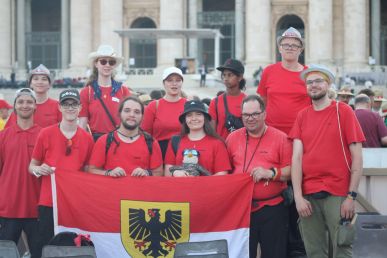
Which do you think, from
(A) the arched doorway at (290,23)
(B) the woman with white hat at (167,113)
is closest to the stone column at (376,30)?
(A) the arched doorway at (290,23)

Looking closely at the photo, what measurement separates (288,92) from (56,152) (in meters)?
2.93

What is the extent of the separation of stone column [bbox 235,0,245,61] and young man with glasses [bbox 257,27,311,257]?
123 ft

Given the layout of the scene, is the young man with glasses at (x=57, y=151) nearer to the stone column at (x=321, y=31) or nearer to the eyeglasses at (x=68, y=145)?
the eyeglasses at (x=68, y=145)

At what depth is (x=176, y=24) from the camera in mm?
46344

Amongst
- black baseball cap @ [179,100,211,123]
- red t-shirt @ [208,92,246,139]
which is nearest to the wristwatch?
black baseball cap @ [179,100,211,123]

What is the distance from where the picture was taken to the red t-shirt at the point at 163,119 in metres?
10.1

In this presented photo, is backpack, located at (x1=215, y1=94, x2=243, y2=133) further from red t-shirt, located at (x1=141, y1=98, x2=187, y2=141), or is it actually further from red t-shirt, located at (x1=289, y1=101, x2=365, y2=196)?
red t-shirt, located at (x1=289, y1=101, x2=365, y2=196)

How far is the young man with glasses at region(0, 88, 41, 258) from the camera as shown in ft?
30.2

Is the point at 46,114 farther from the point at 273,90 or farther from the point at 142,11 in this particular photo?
the point at 142,11

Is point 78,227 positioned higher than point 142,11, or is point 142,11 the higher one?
point 142,11

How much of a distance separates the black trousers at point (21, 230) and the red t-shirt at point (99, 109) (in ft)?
5.43

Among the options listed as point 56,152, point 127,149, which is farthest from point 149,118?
point 56,152

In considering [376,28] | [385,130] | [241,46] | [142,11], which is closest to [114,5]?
[142,11]

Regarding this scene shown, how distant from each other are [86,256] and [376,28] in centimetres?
4102
